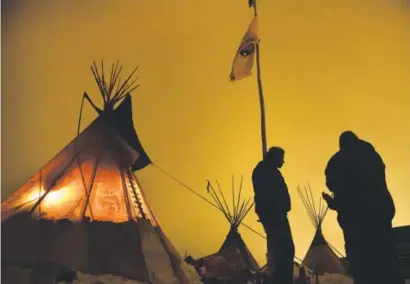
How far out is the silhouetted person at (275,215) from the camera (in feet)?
7.88

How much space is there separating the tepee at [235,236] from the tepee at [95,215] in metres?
0.18

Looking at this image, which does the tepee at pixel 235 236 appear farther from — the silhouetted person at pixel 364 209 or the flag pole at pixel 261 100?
the silhouetted person at pixel 364 209

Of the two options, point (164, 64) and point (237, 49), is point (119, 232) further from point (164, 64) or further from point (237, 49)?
point (237, 49)

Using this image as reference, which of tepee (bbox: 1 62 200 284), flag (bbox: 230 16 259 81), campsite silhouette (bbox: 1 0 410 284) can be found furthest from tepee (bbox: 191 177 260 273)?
flag (bbox: 230 16 259 81)

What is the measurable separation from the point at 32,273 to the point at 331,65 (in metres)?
1.55

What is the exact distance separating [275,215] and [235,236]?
18 cm

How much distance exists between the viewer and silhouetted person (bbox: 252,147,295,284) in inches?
94.5

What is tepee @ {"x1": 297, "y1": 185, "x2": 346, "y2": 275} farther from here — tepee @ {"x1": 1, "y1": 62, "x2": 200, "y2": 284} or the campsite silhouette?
tepee @ {"x1": 1, "y1": 62, "x2": 200, "y2": 284}

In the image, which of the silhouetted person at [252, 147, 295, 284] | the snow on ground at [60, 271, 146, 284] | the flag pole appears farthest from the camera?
the flag pole

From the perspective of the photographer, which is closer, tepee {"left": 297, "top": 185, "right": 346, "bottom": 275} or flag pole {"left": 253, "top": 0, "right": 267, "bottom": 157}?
tepee {"left": 297, "top": 185, "right": 346, "bottom": 275}

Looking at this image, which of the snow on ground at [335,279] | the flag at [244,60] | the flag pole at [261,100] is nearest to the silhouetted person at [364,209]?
the snow on ground at [335,279]

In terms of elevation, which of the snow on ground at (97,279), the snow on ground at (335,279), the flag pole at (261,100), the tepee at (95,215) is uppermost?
the flag pole at (261,100)

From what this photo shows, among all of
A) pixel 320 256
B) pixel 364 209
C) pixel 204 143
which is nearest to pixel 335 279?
pixel 320 256

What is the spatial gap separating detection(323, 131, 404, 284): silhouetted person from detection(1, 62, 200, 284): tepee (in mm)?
628
